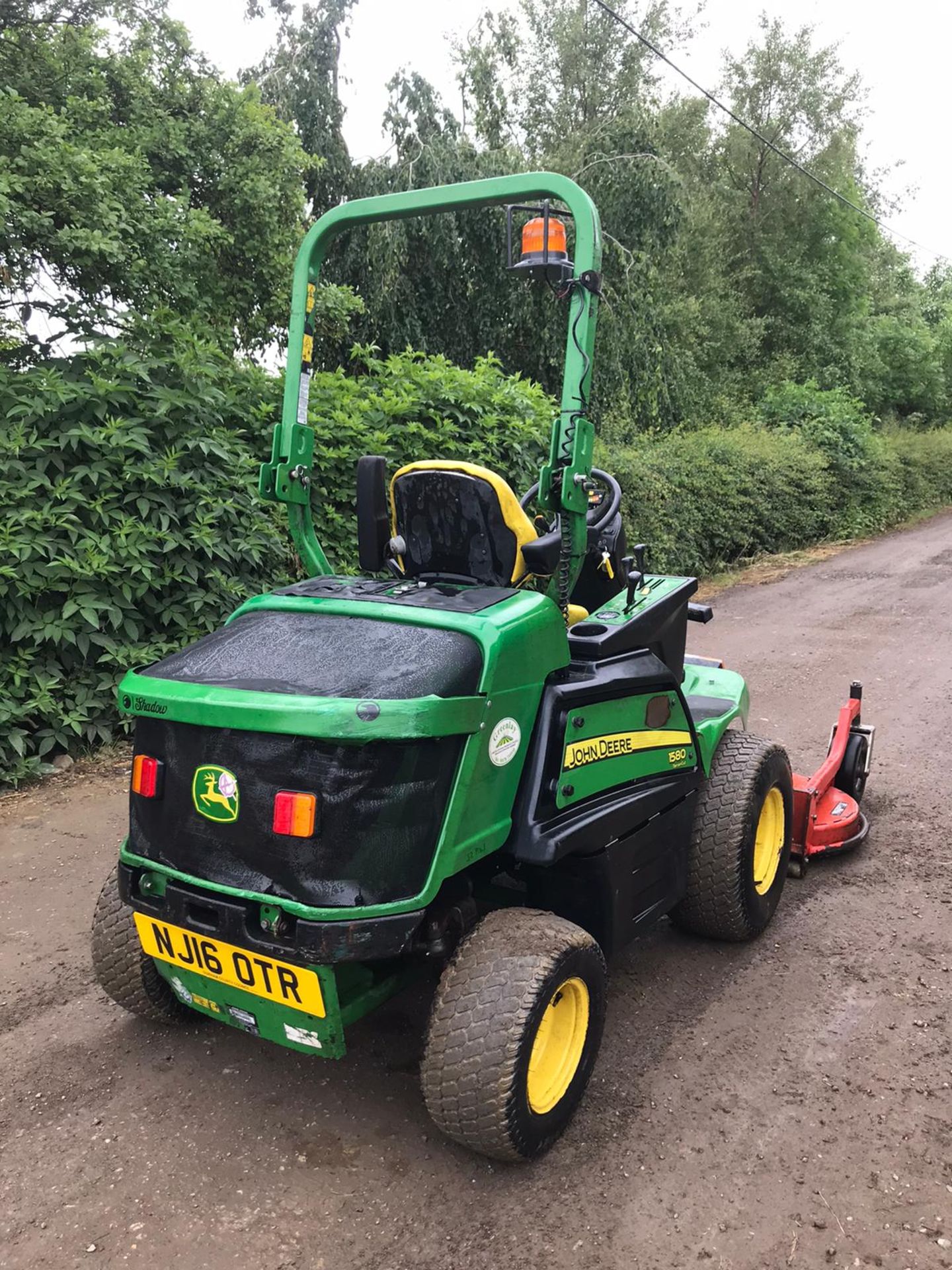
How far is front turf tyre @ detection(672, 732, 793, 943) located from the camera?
335 centimetres

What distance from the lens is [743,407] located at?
20141 millimetres

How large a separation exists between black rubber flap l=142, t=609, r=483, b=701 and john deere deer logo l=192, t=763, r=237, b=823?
22cm

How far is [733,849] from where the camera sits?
3.35 m

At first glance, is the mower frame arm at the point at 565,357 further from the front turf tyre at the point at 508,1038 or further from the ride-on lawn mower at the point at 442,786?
the front turf tyre at the point at 508,1038

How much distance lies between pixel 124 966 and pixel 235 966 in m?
0.69

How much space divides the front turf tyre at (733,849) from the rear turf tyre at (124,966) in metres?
1.78

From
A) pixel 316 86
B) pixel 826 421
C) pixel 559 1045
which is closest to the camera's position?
pixel 559 1045

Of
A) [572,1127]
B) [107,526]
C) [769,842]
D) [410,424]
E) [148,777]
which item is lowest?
[572,1127]

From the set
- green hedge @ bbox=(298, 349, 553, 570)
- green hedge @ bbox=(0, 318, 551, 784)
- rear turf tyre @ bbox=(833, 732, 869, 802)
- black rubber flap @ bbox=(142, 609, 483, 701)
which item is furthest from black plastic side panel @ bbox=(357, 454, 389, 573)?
green hedge @ bbox=(298, 349, 553, 570)

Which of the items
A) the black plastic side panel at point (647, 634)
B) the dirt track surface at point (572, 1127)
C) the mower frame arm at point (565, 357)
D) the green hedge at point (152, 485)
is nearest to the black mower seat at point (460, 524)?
the mower frame arm at point (565, 357)

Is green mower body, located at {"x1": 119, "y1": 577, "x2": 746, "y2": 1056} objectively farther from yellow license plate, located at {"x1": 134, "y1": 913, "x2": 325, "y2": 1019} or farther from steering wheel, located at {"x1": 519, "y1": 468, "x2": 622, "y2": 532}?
steering wheel, located at {"x1": 519, "y1": 468, "x2": 622, "y2": 532}

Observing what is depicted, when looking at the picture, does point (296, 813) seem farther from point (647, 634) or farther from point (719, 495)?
point (719, 495)

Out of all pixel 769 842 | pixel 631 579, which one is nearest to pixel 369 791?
pixel 631 579

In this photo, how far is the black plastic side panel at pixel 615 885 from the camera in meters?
2.81
